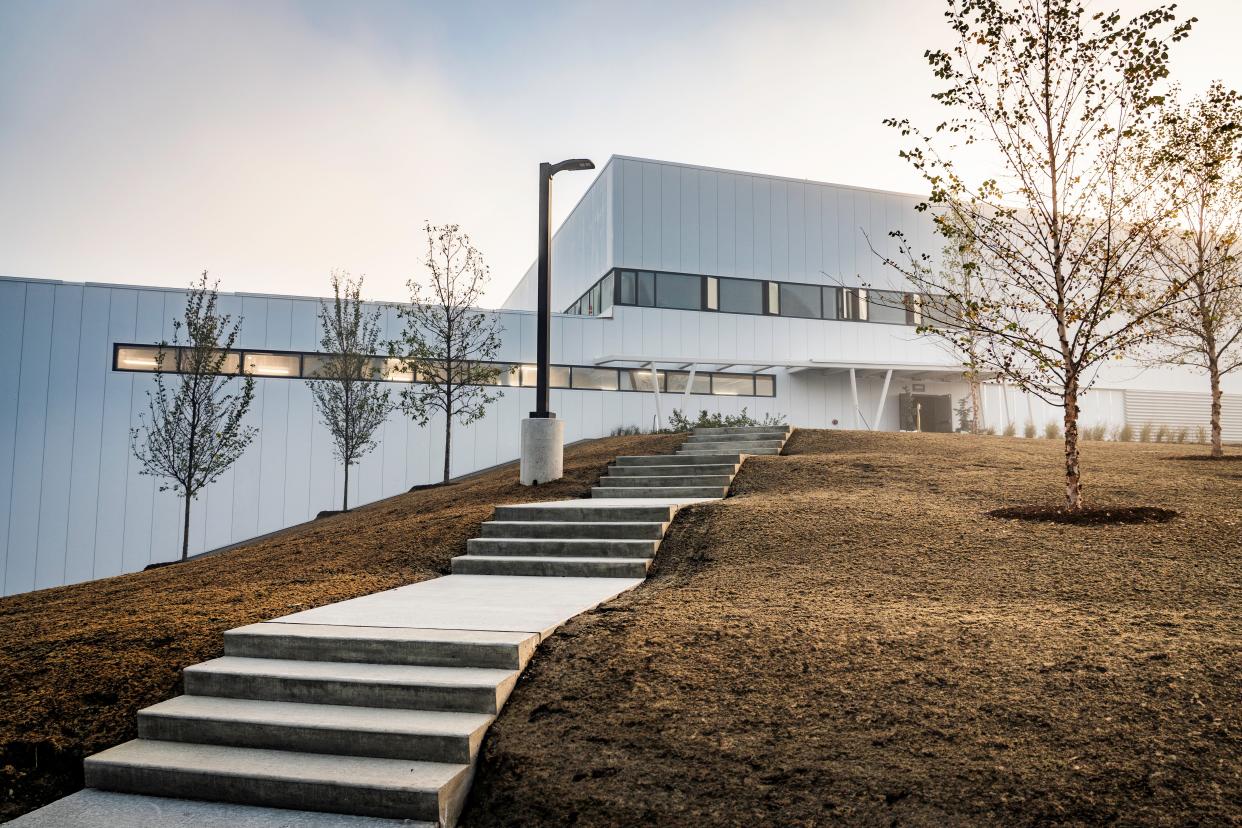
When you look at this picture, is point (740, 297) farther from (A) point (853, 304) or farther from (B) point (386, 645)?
(B) point (386, 645)

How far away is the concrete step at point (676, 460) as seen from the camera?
1171 centimetres

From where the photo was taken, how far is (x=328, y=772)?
3586 millimetres

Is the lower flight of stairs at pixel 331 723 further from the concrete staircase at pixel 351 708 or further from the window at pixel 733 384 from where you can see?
the window at pixel 733 384

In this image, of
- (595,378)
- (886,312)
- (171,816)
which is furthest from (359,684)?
(886,312)

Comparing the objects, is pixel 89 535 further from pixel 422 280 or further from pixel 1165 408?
pixel 1165 408

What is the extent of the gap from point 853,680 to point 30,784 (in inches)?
171

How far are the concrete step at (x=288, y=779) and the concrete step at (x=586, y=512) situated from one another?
194 inches

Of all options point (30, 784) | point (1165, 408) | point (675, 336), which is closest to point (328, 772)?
point (30, 784)

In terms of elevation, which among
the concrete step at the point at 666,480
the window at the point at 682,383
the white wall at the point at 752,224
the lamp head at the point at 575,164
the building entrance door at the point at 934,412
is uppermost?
the white wall at the point at 752,224

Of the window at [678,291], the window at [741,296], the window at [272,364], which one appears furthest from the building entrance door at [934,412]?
the window at [272,364]

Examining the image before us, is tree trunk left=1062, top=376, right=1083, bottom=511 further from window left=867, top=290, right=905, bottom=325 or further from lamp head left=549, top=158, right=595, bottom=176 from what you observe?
window left=867, top=290, right=905, bottom=325

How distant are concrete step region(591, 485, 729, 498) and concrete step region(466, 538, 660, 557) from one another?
2.83 metres

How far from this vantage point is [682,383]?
72.8 feet

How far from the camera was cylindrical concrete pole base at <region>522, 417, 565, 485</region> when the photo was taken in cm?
1180
